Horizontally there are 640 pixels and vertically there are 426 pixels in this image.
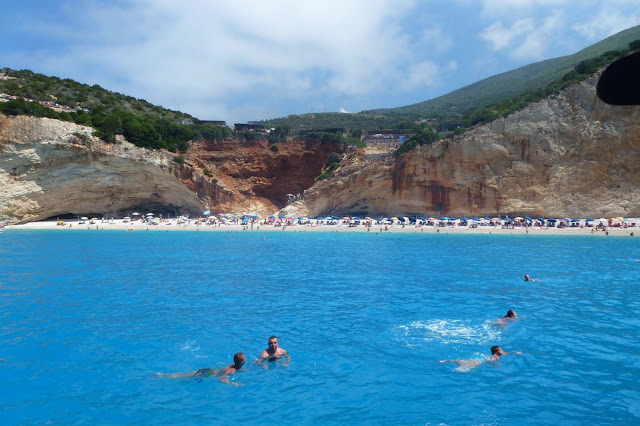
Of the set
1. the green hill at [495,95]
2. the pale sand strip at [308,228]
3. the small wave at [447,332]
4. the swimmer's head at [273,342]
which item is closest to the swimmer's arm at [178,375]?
the swimmer's head at [273,342]

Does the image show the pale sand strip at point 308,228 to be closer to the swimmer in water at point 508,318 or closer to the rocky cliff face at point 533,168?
the rocky cliff face at point 533,168

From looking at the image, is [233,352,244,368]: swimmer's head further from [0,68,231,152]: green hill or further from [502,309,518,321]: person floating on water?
[0,68,231,152]: green hill

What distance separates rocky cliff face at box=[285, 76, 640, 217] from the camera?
125 feet

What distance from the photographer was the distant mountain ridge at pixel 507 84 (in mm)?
70562

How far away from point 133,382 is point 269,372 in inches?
104

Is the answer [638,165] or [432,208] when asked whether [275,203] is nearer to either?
Answer: [432,208]

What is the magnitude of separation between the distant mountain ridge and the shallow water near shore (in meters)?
61.7

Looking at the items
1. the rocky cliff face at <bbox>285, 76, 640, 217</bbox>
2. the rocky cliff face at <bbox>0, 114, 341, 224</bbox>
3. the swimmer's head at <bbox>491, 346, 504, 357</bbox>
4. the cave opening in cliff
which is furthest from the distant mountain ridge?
the swimmer's head at <bbox>491, 346, 504, 357</bbox>

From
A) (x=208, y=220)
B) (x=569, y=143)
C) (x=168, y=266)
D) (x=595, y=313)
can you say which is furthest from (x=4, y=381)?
(x=569, y=143)

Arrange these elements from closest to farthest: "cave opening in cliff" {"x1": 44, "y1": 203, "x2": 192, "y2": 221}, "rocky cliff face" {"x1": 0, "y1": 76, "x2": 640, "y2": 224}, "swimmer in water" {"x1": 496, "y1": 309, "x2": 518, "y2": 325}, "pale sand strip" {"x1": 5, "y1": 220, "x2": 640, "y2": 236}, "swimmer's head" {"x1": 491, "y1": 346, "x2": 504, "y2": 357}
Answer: "swimmer's head" {"x1": 491, "y1": 346, "x2": 504, "y2": 357} < "swimmer in water" {"x1": 496, "y1": 309, "x2": 518, "y2": 325} < "pale sand strip" {"x1": 5, "y1": 220, "x2": 640, "y2": 236} < "rocky cliff face" {"x1": 0, "y1": 76, "x2": 640, "y2": 224} < "cave opening in cliff" {"x1": 44, "y1": 203, "x2": 192, "y2": 221}

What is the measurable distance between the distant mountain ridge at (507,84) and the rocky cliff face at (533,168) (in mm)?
29859

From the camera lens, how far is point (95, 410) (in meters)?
7.01

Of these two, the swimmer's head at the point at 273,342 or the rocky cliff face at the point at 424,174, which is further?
the rocky cliff face at the point at 424,174

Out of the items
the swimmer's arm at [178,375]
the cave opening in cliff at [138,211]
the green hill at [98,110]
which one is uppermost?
the green hill at [98,110]
